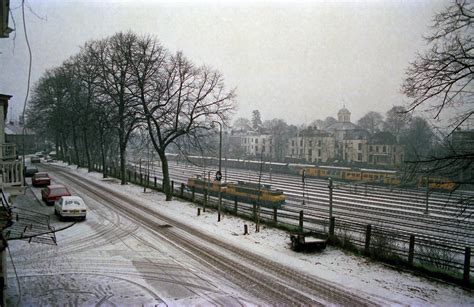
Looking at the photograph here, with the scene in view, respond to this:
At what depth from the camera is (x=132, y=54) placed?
98.3ft

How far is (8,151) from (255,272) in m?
9.62

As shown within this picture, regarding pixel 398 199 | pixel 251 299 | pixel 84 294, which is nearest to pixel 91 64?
pixel 84 294

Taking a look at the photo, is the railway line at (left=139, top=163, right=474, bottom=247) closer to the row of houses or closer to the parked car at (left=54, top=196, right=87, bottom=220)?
the parked car at (left=54, top=196, right=87, bottom=220)

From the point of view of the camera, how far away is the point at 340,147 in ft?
278

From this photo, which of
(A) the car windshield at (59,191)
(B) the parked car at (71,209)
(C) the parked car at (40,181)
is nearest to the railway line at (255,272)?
(B) the parked car at (71,209)

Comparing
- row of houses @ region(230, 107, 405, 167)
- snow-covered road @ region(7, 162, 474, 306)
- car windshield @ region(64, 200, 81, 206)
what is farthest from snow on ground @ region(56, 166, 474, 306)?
row of houses @ region(230, 107, 405, 167)

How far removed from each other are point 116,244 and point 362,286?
10535mm

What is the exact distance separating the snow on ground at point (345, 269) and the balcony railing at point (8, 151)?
9.70m

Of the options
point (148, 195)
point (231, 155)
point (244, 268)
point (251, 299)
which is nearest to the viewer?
point (251, 299)

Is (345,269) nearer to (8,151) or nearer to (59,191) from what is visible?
(8,151)

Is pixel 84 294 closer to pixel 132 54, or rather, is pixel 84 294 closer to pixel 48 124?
pixel 132 54

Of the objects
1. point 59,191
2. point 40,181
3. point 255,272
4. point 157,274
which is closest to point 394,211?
point 255,272

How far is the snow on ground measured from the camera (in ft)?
34.7

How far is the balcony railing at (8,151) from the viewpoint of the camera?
438 inches
